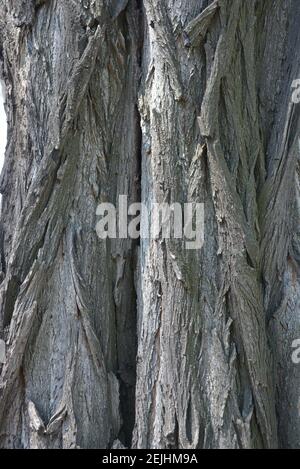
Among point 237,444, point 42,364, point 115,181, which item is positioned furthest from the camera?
point 115,181

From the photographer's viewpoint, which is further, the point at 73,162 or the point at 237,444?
the point at 73,162

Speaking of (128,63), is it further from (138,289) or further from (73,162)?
(138,289)

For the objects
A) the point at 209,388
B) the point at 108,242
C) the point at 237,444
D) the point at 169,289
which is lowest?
the point at 237,444

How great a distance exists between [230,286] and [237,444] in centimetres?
60

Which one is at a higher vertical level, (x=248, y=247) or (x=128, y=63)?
(x=128, y=63)

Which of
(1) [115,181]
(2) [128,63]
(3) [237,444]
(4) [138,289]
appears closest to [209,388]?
(3) [237,444]

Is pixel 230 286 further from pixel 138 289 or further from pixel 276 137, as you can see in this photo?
pixel 276 137

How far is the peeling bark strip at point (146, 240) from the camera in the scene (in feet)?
10.2

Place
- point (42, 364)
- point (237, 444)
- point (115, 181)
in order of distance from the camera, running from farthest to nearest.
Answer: point (115, 181) → point (42, 364) → point (237, 444)

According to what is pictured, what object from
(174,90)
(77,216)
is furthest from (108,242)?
(174,90)

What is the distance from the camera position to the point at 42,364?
126 inches

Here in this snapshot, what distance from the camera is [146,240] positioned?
3.32m

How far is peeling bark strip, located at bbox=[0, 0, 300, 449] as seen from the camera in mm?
3105

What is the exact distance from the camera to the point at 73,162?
3387mm
